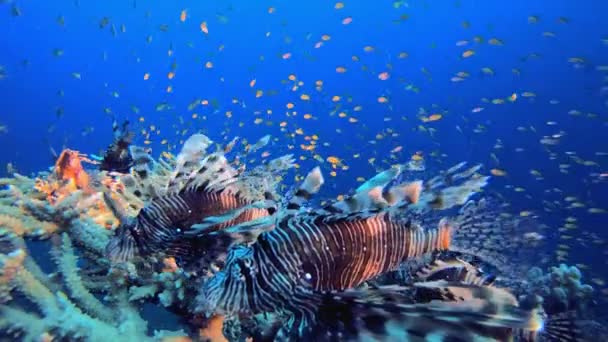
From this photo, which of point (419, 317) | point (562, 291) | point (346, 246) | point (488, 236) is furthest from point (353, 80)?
point (419, 317)

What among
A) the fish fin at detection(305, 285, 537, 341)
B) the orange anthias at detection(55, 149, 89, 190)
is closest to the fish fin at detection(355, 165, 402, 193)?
the fish fin at detection(305, 285, 537, 341)

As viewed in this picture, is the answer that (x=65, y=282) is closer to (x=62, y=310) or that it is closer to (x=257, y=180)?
(x=62, y=310)

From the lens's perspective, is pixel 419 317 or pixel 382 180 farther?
pixel 382 180

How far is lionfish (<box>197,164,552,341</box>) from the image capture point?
146 centimetres

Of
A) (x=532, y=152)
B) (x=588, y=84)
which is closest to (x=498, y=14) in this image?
(x=588, y=84)

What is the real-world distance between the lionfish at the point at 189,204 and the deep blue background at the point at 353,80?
31.5 feet

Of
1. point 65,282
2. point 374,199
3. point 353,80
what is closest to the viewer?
point 374,199

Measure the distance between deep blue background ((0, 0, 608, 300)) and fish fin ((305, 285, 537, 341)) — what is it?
1111 cm

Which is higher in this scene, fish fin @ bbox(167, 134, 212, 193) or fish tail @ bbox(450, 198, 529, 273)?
fish fin @ bbox(167, 134, 212, 193)

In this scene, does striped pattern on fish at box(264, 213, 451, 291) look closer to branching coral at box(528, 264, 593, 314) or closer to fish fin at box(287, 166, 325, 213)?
fish fin at box(287, 166, 325, 213)

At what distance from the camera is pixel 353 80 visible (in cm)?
5716

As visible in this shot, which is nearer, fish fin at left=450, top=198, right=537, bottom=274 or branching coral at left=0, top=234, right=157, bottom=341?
branching coral at left=0, top=234, right=157, bottom=341

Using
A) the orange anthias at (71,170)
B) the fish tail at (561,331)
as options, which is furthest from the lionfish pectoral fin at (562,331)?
the orange anthias at (71,170)

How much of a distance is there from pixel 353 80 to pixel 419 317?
188 ft
